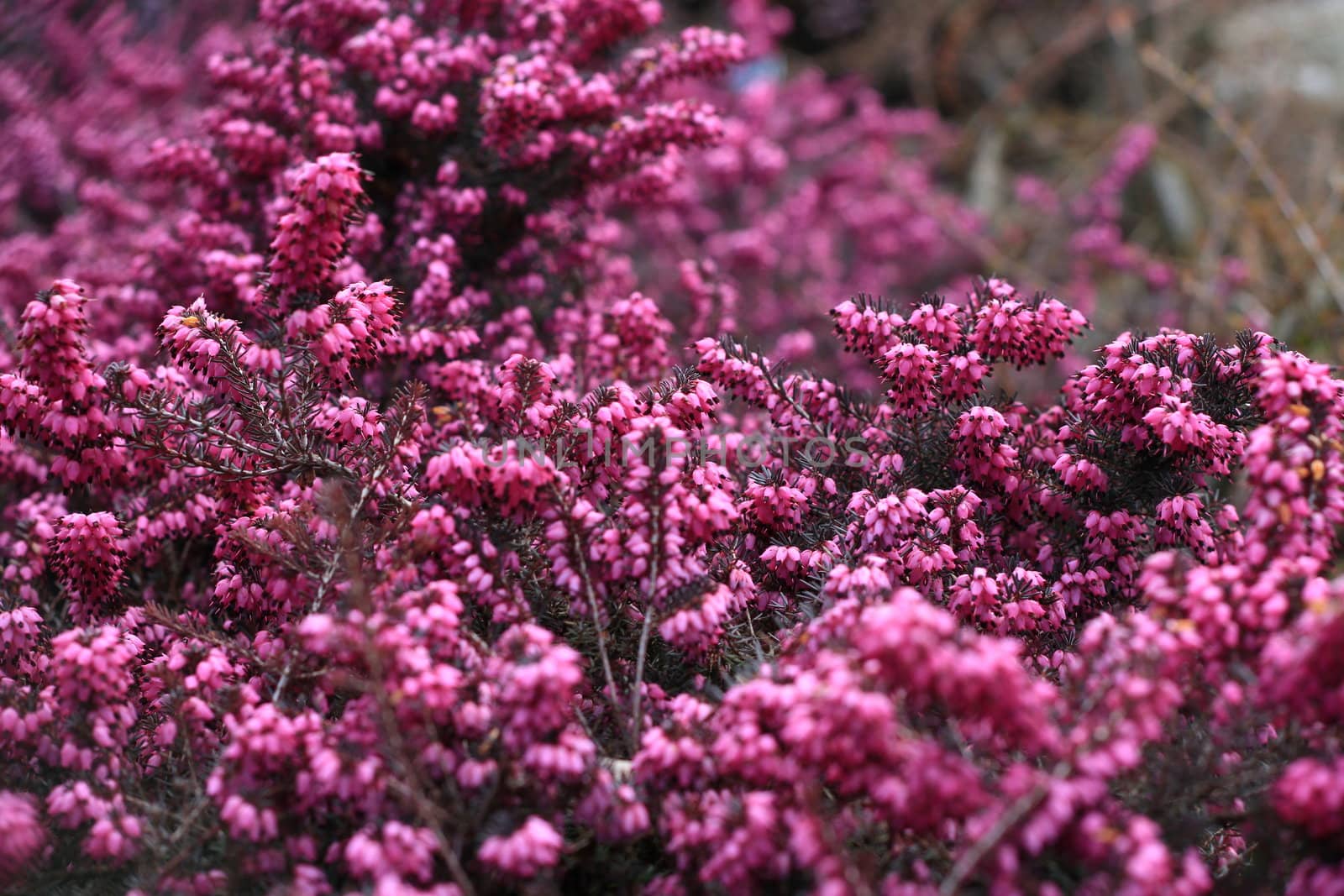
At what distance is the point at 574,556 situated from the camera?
282cm

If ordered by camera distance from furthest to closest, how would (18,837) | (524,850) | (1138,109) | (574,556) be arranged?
(1138,109), (574,556), (18,837), (524,850)

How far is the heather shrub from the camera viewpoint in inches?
85.5

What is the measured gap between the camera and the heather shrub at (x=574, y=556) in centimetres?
217

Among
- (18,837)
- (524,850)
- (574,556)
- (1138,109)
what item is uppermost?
(1138,109)

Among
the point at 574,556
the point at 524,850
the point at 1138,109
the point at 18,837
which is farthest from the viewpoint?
the point at 1138,109

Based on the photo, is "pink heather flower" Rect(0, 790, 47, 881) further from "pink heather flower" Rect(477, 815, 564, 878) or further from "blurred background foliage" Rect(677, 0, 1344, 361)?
"blurred background foliage" Rect(677, 0, 1344, 361)

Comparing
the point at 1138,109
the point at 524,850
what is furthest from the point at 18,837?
the point at 1138,109

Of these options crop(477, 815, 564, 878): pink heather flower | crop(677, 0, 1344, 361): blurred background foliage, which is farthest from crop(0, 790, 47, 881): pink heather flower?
crop(677, 0, 1344, 361): blurred background foliage

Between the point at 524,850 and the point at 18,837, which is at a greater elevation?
the point at 18,837

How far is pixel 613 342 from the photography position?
4.07 metres

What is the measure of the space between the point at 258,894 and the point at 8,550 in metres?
1.87

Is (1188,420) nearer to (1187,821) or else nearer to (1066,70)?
(1187,821)

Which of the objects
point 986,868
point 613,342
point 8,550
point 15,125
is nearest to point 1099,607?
point 986,868

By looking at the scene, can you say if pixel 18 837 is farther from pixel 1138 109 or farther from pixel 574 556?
pixel 1138 109
